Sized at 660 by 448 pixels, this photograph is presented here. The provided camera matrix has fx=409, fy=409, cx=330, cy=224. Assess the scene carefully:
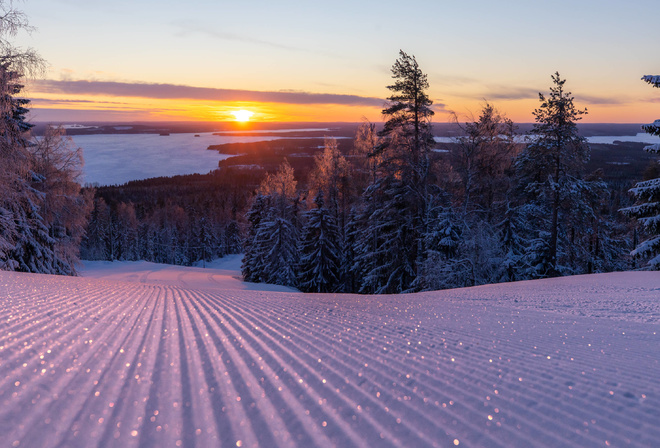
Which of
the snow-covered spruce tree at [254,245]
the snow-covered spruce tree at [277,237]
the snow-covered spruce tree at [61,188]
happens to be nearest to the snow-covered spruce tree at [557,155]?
the snow-covered spruce tree at [277,237]

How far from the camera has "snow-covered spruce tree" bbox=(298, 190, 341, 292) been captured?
2923 centimetres

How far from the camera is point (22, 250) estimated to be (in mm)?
17516

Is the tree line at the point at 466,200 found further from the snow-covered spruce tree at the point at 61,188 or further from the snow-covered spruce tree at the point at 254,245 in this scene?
the snow-covered spruce tree at the point at 61,188

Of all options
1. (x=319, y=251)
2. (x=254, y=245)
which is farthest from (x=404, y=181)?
(x=254, y=245)

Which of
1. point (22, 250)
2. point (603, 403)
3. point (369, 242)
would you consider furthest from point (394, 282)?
point (603, 403)

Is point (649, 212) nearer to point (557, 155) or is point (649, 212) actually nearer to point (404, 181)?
point (557, 155)

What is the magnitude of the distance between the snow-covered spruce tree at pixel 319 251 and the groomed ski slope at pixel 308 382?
2335cm

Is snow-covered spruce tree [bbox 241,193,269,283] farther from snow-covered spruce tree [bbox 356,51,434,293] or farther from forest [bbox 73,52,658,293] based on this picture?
snow-covered spruce tree [bbox 356,51,434,293]

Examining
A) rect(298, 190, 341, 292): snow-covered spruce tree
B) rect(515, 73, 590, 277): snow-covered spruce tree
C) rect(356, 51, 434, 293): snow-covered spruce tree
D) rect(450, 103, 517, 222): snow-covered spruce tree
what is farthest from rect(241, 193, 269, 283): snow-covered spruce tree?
rect(515, 73, 590, 277): snow-covered spruce tree

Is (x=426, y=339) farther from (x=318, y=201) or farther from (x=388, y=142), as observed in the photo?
(x=318, y=201)

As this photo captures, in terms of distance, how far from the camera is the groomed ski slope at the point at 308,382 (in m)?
2.23

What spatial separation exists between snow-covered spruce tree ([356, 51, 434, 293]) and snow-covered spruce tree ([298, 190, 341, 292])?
21.0 ft

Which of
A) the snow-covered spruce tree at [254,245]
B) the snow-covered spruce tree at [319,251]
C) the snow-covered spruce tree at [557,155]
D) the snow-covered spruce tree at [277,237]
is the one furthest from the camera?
the snow-covered spruce tree at [254,245]

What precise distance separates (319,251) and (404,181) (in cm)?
1025
